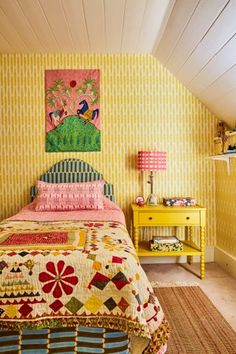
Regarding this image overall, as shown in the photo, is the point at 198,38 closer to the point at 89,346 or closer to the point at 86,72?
the point at 86,72

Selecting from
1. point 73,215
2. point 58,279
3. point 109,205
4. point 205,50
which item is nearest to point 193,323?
point 58,279

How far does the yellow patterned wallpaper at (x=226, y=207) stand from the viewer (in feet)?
11.5

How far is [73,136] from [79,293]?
7.88ft

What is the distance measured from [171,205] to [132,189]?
1.75ft

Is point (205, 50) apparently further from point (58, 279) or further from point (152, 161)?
point (58, 279)

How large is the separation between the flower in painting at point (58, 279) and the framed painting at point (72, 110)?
2.25 meters

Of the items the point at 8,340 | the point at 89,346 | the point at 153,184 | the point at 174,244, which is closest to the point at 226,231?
the point at 174,244

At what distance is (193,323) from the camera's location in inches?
95.9

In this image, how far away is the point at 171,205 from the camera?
364cm

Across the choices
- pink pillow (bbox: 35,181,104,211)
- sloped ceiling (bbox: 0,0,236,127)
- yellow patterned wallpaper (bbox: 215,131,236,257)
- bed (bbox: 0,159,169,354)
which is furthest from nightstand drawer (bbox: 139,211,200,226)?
bed (bbox: 0,159,169,354)

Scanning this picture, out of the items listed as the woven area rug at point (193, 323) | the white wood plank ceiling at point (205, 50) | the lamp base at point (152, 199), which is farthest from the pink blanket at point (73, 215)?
the white wood plank ceiling at point (205, 50)

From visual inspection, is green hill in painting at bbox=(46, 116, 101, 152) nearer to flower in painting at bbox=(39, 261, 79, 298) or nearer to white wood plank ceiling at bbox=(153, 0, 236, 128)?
white wood plank ceiling at bbox=(153, 0, 236, 128)

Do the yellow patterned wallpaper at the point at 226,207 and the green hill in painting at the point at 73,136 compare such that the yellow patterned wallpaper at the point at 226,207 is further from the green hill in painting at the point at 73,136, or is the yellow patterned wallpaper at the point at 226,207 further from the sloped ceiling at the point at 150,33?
the green hill in painting at the point at 73,136

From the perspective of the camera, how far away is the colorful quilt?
172 centimetres
